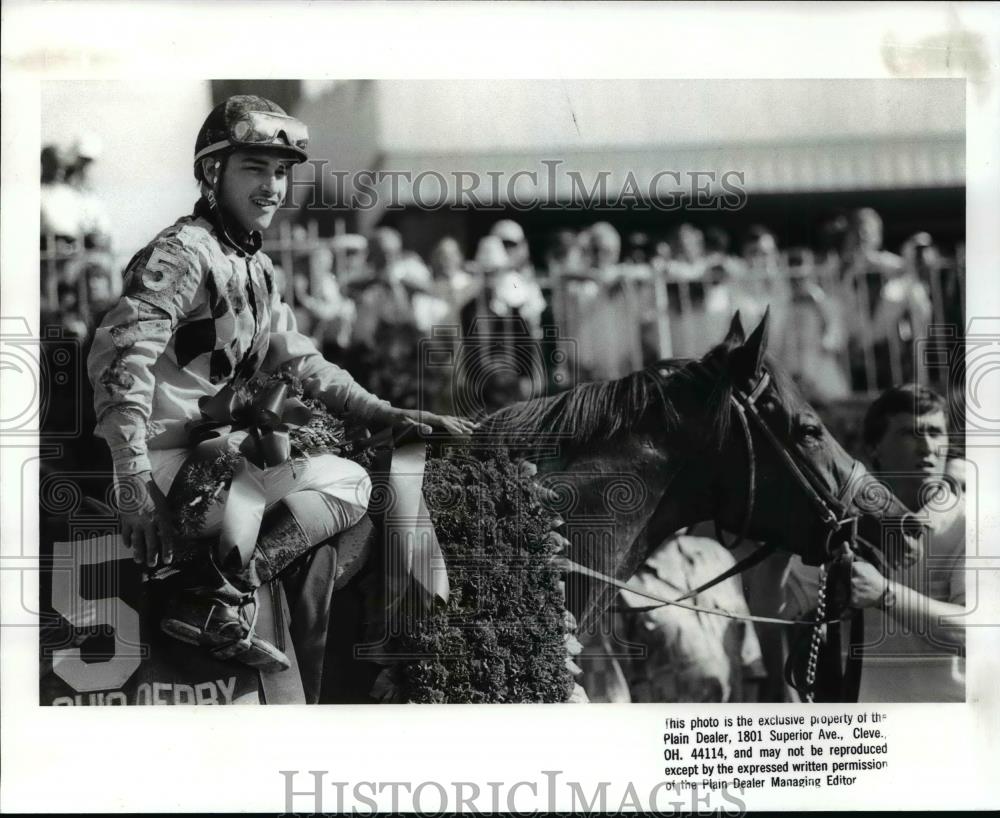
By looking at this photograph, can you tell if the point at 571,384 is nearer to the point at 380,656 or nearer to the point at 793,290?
the point at 793,290

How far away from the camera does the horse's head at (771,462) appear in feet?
14.3

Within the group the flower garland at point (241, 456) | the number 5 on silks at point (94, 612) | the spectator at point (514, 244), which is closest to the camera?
the flower garland at point (241, 456)

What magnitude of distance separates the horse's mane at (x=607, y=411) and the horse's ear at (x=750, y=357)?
52mm

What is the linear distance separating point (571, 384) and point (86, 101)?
2.26 metres

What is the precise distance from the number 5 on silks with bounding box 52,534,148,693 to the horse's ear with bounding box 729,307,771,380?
2.52 metres

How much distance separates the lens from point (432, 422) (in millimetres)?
4305

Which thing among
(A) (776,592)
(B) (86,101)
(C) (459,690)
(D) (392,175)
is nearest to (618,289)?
(D) (392,175)

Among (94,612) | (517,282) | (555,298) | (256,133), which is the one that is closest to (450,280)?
(517,282)

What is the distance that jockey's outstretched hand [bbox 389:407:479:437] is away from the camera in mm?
4297

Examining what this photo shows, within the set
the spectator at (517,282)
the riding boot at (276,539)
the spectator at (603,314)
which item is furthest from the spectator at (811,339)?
the riding boot at (276,539)

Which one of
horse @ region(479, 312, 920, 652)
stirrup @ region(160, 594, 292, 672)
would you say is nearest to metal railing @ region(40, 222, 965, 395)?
horse @ region(479, 312, 920, 652)

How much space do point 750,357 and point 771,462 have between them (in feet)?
1.41

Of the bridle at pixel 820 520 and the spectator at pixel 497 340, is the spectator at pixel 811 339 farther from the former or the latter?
the spectator at pixel 497 340

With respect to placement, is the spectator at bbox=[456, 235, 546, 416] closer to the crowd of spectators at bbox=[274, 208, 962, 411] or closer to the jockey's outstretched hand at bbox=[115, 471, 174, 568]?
the crowd of spectators at bbox=[274, 208, 962, 411]
